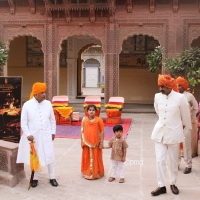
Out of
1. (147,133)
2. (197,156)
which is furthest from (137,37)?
(197,156)

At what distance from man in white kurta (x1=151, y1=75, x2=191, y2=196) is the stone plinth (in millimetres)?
1908

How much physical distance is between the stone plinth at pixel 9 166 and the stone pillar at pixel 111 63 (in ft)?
28.0

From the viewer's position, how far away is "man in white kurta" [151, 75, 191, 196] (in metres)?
4.50

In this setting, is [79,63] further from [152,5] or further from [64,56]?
[152,5]

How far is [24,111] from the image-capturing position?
15.9ft

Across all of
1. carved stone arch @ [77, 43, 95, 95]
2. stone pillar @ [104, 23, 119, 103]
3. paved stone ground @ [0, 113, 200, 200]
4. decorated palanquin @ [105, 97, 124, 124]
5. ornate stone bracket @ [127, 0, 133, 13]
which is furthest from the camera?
carved stone arch @ [77, 43, 95, 95]

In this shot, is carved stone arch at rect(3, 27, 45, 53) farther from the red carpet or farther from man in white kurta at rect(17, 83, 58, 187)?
man in white kurta at rect(17, 83, 58, 187)

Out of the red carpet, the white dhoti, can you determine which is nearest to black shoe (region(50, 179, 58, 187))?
the white dhoti

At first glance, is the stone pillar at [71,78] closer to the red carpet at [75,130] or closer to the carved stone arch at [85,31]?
the carved stone arch at [85,31]

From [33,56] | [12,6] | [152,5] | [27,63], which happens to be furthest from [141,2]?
[27,63]

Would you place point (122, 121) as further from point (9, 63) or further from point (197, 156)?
point (9, 63)

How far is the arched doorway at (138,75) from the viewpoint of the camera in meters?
17.5

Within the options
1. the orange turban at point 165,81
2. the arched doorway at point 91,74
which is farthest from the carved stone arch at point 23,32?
the arched doorway at point 91,74

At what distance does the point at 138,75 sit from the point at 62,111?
287 inches
